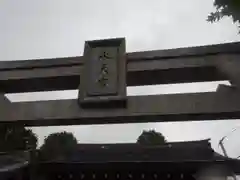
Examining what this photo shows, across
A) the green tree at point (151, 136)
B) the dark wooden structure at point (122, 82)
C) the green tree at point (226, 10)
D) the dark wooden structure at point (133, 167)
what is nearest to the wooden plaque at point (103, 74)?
the dark wooden structure at point (122, 82)

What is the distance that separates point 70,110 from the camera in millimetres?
4238

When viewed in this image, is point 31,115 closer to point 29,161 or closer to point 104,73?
point 104,73

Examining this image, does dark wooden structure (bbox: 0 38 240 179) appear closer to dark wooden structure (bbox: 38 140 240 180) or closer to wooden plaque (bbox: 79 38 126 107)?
wooden plaque (bbox: 79 38 126 107)

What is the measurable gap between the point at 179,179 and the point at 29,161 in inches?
154

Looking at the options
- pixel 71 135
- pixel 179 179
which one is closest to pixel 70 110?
pixel 179 179

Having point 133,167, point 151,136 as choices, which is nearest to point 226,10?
point 133,167

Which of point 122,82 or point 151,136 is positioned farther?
point 151,136

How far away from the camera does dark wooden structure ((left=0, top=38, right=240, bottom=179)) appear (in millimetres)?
4043

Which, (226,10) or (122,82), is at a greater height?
(226,10)

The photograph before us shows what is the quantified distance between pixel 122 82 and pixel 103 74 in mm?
274

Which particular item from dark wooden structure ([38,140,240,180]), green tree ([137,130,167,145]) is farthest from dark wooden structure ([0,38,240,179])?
green tree ([137,130,167,145])

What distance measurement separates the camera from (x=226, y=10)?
3855mm

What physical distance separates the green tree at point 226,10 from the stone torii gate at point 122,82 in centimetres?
40

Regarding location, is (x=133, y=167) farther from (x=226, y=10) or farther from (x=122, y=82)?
(x=226, y=10)
